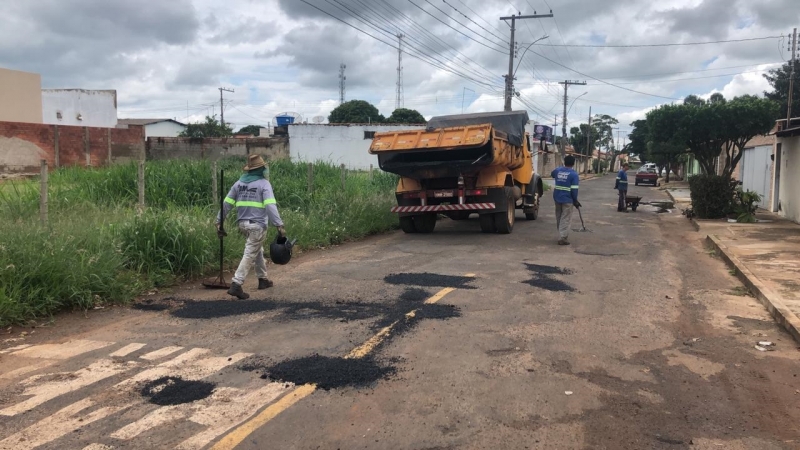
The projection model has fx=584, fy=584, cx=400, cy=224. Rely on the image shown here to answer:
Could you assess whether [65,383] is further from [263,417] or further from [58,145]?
[58,145]

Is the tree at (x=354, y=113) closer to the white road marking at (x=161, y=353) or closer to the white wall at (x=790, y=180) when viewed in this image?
the white wall at (x=790, y=180)

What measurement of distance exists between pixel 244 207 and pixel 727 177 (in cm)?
1493

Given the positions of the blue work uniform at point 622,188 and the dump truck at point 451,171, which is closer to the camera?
the dump truck at point 451,171

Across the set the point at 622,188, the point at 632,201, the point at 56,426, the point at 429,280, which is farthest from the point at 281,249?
the point at 632,201

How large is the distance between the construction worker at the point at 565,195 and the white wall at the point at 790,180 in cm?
750

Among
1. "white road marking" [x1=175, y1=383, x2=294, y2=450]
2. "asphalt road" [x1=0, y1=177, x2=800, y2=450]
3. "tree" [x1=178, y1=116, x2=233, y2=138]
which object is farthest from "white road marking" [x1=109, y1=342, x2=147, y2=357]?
"tree" [x1=178, y1=116, x2=233, y2=138]

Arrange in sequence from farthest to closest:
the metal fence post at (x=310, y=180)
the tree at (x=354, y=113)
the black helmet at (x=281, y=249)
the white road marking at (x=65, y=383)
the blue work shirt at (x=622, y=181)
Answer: the tree at (x=354, y=113) → the blue work shirt at (x=622, y=181) → the metal fence post at (x=310, y=180) → the black helmet at (x=281, y=249) → the white road marking at (x=65, y=383)

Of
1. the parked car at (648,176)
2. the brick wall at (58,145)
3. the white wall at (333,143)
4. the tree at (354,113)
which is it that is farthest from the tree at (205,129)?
the parked car at (648,176)

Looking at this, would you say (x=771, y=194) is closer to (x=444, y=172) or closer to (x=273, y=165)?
(x=444, y=172)

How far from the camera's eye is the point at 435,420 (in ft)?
12.3

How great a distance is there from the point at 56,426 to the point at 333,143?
120 feet

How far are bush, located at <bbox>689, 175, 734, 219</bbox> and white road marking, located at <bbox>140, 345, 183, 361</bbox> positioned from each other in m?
16.0

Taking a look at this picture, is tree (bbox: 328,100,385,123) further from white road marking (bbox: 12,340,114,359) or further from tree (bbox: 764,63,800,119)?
white road marking (bbox: 12,340,114,359)

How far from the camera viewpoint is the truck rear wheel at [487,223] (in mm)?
13211
